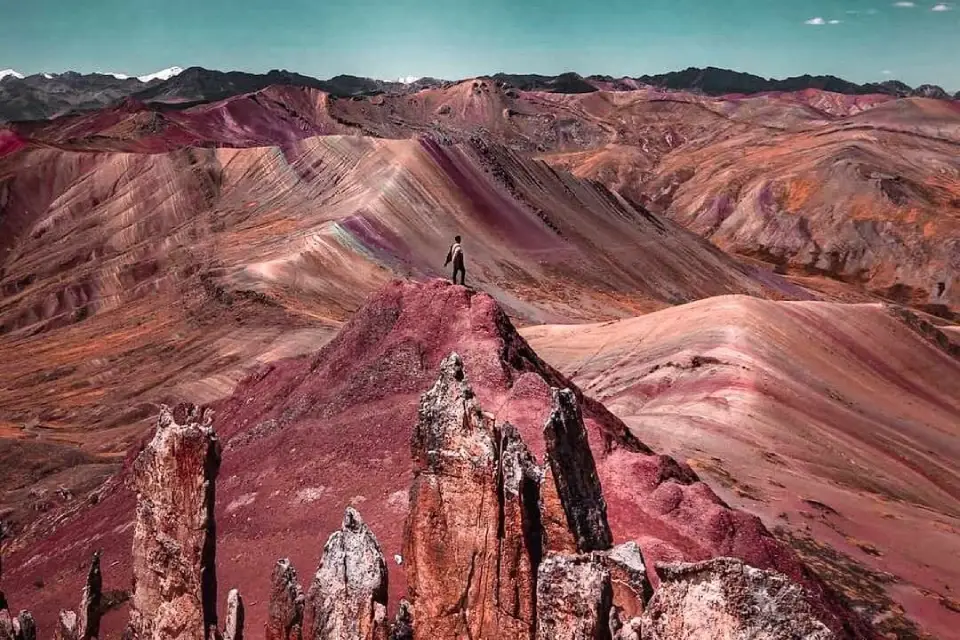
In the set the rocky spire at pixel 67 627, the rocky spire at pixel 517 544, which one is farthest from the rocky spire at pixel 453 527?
the rocky spire at pixel 67 627

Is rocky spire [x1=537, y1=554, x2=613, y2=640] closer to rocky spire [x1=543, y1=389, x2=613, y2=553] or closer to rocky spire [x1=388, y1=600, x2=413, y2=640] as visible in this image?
rocky spire [x1=543, y1=389, x2=613, y2=553]

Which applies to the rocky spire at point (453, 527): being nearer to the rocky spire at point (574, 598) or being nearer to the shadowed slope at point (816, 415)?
the rocky spire at point (574, 598)

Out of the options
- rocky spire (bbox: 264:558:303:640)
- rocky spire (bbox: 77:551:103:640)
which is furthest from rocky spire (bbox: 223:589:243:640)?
rocky spire (bbox: 77:551:103:640)

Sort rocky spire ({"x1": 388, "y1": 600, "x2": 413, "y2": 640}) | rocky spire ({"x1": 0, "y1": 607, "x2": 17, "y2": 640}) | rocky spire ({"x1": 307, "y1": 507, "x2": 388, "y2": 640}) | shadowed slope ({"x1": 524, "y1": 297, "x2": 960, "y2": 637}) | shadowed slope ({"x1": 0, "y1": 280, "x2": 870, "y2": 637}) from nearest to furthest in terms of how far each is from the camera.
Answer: rocky spire ({"x1": 307, "y1": 507, "x2": 388, "y2": 640}) < rocky spire ({"x1": 388, "y1": 600, "x2": 413, "y2": 640}) < rocky spire ({"x1": 0, "y1": 607, "x2": 17, "y2": 640}) < shadowed slope ({"x1": 0, "y1": 280, "x2": 870, "y2": 637}) < shadowed slope ({"x1": 524, "y1": 297, "x2": 960, "y2": 637})

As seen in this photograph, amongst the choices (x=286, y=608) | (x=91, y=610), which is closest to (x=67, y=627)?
(x=91, y=610)

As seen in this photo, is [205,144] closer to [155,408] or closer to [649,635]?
[155,408]

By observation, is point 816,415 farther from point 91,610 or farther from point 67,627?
point 67,627
